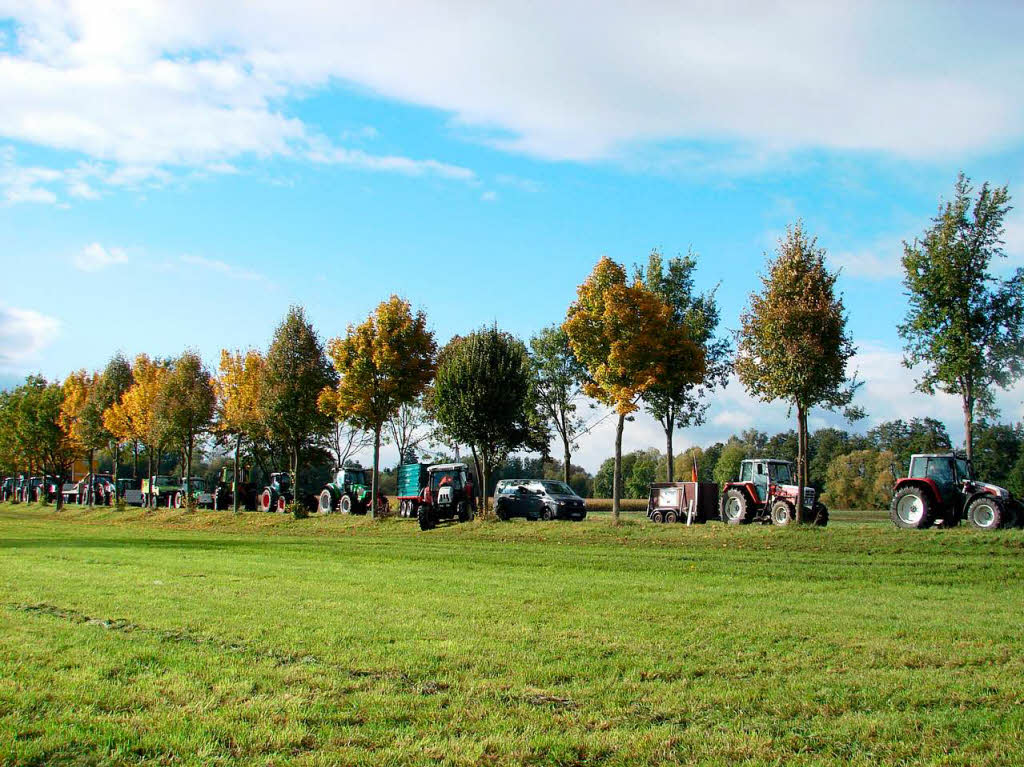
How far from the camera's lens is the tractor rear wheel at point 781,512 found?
2666cm

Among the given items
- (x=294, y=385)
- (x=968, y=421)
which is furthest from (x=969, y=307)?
(x=294, y=385)

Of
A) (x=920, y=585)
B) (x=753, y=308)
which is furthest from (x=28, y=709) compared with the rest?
(x=753, y=308)

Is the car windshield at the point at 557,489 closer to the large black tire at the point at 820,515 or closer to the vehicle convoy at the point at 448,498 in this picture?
the vehicle convoy at the point at 448,498

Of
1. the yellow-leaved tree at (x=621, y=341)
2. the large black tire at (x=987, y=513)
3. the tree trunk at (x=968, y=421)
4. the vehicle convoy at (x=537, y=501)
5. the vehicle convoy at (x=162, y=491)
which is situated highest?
the yellow-leaved tree at (x=621, y=341)

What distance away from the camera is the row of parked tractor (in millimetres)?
23188

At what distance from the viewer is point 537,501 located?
35.9m

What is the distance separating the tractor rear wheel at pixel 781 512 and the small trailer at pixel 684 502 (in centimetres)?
458

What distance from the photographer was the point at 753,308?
26.7m

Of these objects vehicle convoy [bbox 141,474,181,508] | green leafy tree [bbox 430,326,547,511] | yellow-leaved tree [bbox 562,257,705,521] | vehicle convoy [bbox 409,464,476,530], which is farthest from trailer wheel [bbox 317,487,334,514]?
vehicle convoy [bbox 141,474,181,508]

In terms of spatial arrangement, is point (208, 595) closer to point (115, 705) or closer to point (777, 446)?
point (115, 705)

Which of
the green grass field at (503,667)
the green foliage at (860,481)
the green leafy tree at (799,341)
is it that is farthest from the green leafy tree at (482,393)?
the green foliage at (860,481)

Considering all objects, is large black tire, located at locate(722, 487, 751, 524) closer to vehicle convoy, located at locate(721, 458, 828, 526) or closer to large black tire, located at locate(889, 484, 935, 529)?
vehicle convoy, located at locate(721, 458, 828, 526)

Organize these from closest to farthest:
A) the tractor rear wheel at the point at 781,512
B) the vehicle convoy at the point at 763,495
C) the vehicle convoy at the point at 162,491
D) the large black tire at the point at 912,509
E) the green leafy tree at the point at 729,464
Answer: the large black tire at the point at 912,509 < the tractor rear wheel at the point at 781,512 < the vehicle convoy at the point at 763,495 < the vehicle convoy at the point at 162,491 < the green leafy tree at the point at 729,464

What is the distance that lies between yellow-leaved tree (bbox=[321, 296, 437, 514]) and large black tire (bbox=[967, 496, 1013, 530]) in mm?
23937
